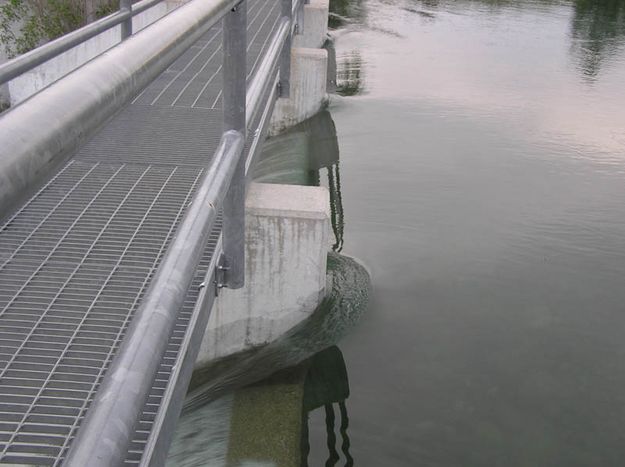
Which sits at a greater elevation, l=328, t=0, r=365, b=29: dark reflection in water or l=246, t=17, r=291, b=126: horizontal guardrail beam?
l=246, t=17, r=291, b=126: horizontal guardrail beam

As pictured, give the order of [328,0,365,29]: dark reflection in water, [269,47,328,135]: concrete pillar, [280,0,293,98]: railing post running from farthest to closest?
[328,0,365,29]: dark reflection in water
[269,47,328,135]: concrete pillar
[280,0,293,98]: railing post

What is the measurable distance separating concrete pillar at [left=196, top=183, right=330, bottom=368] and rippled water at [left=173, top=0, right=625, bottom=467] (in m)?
0.64

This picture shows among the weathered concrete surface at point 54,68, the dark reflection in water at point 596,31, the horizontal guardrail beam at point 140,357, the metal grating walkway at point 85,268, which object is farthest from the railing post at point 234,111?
the dark reflection in water at point 596,31

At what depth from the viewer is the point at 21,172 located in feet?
1.94

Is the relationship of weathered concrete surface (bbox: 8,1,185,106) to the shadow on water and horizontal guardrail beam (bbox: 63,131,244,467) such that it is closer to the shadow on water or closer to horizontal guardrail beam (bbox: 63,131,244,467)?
the shadow on water

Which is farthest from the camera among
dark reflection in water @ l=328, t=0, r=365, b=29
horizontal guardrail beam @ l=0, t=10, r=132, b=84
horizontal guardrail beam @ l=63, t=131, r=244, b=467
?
dark reflection in water @ l=328, t=0, r=365, b=29

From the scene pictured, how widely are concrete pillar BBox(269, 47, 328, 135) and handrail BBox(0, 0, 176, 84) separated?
4109mm

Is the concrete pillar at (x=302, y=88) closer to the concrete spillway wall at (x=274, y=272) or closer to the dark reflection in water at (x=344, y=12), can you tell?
the concrete spillway wall at (x=274, y=272)

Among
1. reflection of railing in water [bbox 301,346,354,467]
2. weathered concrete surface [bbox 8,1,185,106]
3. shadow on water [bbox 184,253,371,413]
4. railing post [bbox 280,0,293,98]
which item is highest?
railing post [bbox 280,0,293,98]

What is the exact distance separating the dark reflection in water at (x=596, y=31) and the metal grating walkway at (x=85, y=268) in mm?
10013

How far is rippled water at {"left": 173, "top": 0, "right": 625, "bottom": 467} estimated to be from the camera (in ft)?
15.6

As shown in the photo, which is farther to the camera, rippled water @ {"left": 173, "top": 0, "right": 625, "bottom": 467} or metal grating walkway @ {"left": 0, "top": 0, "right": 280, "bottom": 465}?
rippled water @ {"left": 173, "top": 0, "right": 625, "bottom": 467}

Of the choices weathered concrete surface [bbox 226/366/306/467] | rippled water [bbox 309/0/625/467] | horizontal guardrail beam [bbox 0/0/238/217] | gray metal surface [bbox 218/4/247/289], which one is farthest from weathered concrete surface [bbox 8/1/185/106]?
horizontal guardrail beam [bbox 0/0/238/217]

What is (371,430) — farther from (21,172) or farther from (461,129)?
(461,129)
